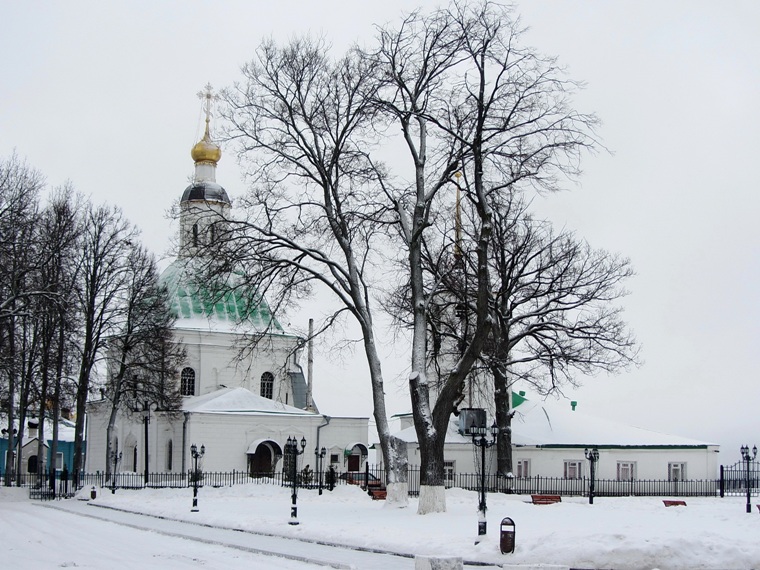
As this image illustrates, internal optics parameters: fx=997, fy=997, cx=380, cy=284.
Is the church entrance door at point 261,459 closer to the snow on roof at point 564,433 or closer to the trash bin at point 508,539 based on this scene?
the snow on roof at point 564,433

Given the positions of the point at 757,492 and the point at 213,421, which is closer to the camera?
the point at 757,492

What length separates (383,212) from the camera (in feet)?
98.5

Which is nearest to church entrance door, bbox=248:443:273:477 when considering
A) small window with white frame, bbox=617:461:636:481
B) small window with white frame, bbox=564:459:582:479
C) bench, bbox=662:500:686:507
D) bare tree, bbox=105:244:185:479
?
bare tree, bbox=105:244:185:479

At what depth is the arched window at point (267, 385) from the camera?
59.7 metres

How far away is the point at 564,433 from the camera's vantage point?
45562mm

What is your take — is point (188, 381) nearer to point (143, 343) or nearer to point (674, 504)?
point (143, 343)

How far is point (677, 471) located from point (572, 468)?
4797 mm

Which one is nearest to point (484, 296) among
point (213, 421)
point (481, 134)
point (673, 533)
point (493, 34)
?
point (481, 134)

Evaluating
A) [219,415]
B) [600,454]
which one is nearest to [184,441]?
[219,415]

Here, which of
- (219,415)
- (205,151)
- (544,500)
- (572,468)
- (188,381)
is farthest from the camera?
(205,151)

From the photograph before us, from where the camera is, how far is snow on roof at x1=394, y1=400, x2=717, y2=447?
4459cm

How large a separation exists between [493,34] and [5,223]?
1651cm

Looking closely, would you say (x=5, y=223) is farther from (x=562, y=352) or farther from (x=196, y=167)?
(x=196, y=167)

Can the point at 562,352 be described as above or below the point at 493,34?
below
